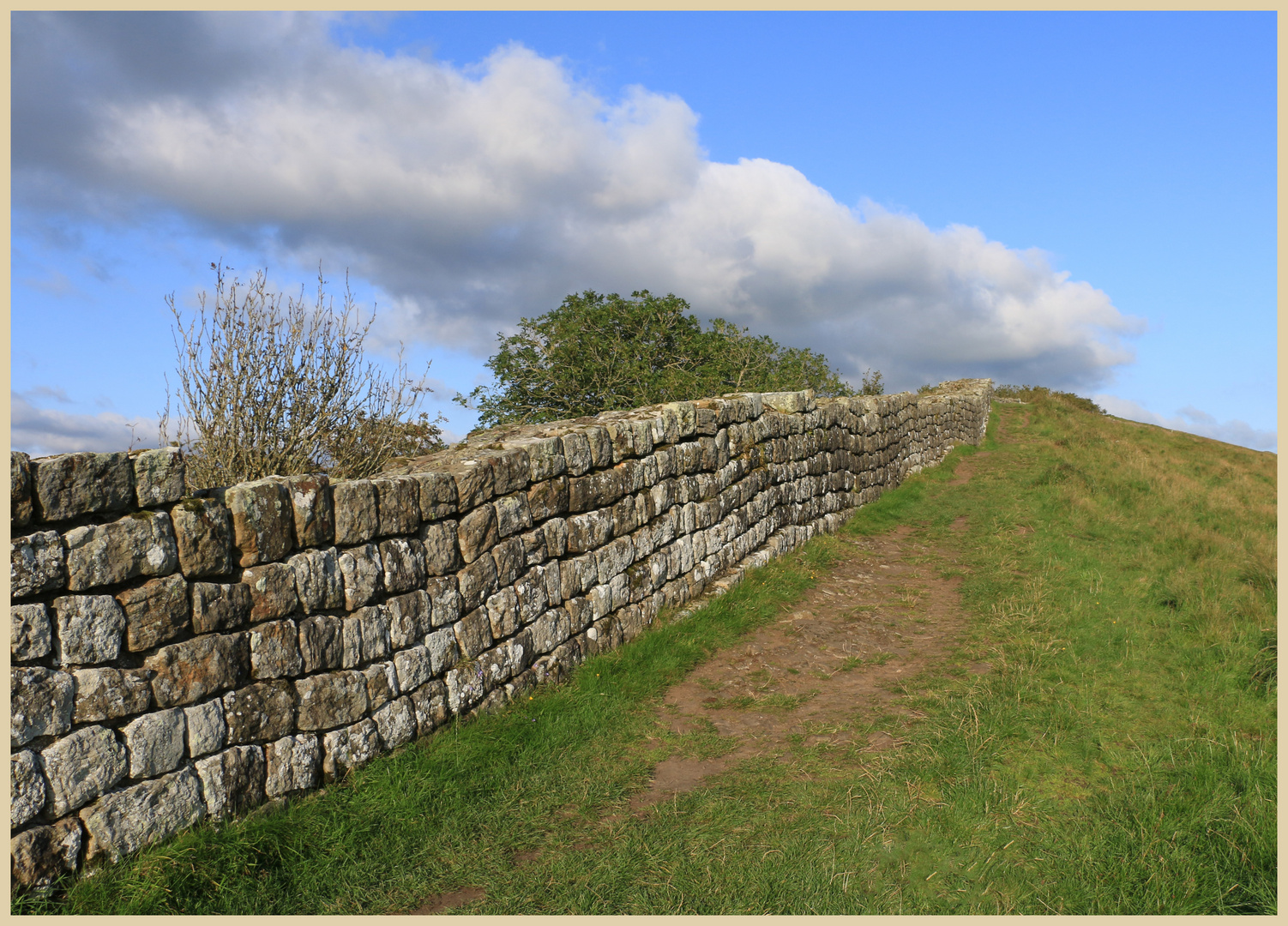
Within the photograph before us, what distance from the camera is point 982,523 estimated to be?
1214cm

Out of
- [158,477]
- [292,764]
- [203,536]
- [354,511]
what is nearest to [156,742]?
[292,764]

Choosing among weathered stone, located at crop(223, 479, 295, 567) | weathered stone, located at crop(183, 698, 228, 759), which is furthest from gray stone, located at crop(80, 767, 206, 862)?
weathered stone, located at crop(223, 479, 295, 567)

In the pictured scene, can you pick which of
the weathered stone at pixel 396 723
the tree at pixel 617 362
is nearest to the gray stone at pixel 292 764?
the weathered stone at pixel 396 723

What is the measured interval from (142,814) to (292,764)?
765mm

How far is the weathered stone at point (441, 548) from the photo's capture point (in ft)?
17.3

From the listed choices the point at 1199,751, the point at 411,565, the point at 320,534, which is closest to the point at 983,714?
the point at 1199,751

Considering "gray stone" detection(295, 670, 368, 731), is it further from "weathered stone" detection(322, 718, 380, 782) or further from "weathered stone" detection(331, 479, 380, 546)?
"weathered stone" detection(331, 479, 380, 546)

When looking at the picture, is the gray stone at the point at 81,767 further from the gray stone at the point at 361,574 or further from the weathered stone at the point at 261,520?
the gray stone at the point at 361,574

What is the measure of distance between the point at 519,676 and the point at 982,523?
29.2ft

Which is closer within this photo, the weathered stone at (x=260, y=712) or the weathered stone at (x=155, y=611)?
the weathered stone at (x=155, y=611)

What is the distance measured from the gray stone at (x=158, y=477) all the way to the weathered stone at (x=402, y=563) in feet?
4.31

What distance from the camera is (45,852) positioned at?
3.39 meters

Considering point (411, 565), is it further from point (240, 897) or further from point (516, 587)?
point (240, 897)

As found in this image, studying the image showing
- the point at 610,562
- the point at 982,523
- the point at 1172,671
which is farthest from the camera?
the point at 982,523
